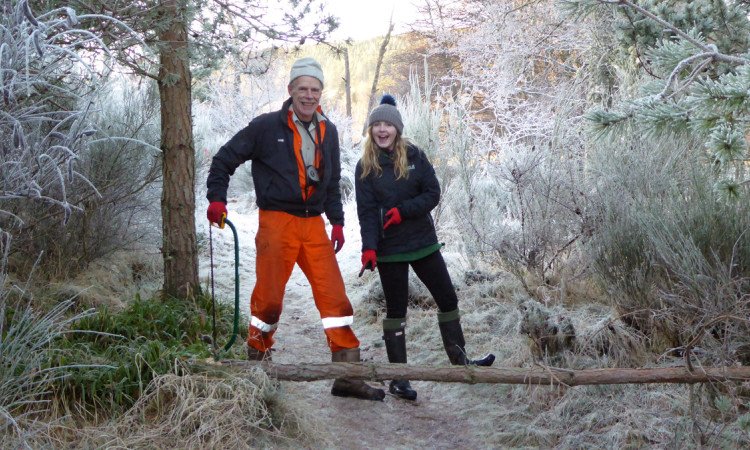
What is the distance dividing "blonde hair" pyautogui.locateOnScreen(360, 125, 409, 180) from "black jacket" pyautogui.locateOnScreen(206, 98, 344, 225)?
0.34 metres

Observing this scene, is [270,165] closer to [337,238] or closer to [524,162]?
[337,238]

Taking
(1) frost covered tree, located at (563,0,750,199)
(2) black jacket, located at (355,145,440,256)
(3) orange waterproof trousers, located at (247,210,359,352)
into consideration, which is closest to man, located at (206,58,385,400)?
(3) orange waterproof trousers, located at (247,210,359,352)

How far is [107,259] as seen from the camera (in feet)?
20.4

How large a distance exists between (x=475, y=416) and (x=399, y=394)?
0.56 metres

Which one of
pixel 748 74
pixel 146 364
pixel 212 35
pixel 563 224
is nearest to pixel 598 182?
pixel 563 224

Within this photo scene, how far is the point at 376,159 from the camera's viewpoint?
14.1 feet

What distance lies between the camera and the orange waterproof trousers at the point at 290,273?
3.94 meters

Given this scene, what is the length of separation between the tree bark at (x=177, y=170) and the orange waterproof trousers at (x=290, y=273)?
1.18 meters

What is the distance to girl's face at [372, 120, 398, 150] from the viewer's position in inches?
167

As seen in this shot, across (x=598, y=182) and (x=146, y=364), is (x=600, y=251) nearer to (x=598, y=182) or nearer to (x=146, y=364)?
(x=598, y=182)

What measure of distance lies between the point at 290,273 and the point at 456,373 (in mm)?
1259

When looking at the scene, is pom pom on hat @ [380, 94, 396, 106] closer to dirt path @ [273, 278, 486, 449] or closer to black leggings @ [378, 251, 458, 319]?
black leggings @ [378, 251, 458, 319]

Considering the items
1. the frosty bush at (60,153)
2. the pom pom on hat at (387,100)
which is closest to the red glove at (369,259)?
the pom pom on hat at (387,100)

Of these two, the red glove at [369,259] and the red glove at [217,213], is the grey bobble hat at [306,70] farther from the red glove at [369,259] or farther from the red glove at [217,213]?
the red glove at [369,259]
